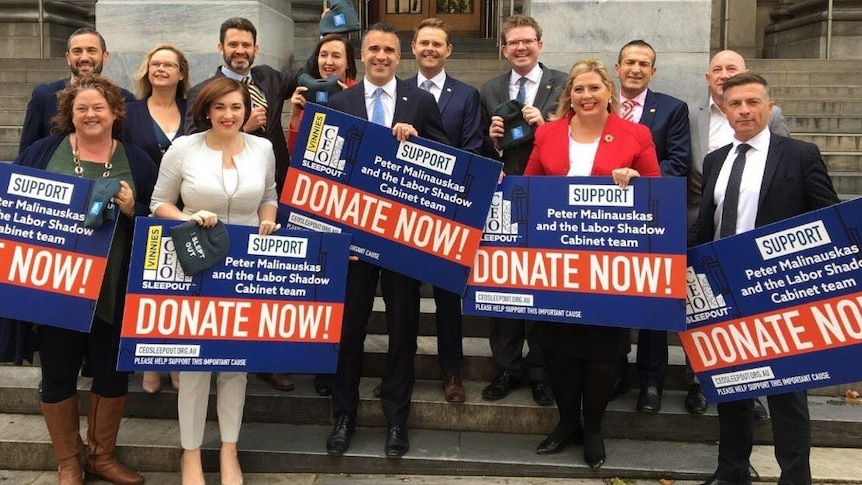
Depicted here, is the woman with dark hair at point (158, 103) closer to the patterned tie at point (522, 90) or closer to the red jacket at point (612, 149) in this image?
the patterned tie at point (522, 90)

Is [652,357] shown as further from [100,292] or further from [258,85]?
[100,292]

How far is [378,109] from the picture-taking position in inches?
184

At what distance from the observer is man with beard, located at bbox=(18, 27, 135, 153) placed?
16.2 feet

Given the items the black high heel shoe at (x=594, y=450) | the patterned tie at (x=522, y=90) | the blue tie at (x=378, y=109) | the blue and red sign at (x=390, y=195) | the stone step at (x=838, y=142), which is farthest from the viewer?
the stone step at (x=838, y=142)

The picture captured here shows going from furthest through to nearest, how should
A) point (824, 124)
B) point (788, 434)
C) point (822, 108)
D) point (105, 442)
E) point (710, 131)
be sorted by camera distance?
point (822, 108), point (824, 124), point (710, 131), point (105, 442), point (788, 434)

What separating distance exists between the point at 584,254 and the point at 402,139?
125 cm

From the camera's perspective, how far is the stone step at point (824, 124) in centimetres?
883

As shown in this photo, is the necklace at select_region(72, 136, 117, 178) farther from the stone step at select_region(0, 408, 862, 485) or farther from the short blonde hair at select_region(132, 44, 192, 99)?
the stone step at select_region(0, 408, 862, 485)

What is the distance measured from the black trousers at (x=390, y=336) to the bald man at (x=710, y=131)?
1.91 m

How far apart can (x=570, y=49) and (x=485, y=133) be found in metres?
2.59

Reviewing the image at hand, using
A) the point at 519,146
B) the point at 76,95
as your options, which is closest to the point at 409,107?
the point at 519,146

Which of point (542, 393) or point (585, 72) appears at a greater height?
point (585, 72)

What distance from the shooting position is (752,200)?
4.06m

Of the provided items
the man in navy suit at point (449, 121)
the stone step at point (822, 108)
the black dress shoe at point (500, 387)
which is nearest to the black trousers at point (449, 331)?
the man in navy suit at point (449, 121)
